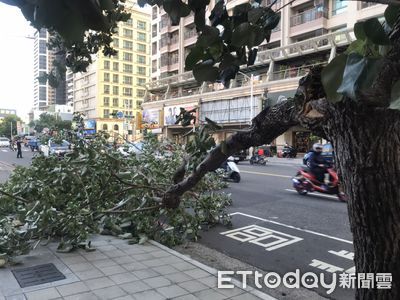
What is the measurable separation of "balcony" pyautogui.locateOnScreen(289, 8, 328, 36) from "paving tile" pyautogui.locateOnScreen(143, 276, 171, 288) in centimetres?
2912

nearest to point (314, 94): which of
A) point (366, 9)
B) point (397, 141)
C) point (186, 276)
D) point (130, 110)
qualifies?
point (397, 141)

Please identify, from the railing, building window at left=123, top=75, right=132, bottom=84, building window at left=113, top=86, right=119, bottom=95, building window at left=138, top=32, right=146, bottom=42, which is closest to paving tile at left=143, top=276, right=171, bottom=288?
the railing

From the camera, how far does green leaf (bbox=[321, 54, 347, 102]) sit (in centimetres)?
104

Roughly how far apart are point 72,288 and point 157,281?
879 millimetres

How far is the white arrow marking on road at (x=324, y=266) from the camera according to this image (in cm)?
486

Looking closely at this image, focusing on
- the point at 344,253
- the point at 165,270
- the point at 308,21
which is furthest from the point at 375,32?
the point at 308,21

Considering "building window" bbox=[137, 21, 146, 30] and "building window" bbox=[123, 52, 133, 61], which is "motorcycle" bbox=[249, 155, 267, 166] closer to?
"building window" bbox=[137, 21, 146, 30]

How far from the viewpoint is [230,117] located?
3356 centimetres

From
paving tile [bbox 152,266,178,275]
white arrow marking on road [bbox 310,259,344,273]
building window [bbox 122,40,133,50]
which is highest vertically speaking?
building window [bbox 122,40,133,50]

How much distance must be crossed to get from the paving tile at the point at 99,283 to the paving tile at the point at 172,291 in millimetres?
554

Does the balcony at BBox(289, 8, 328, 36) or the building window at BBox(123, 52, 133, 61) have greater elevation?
the building window at BBox(123, 52, 133, 61)

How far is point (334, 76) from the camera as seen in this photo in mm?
1048

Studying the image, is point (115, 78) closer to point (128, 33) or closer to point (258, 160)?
point (128, 33)

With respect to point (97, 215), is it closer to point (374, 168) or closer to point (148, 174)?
point (148, 174)
